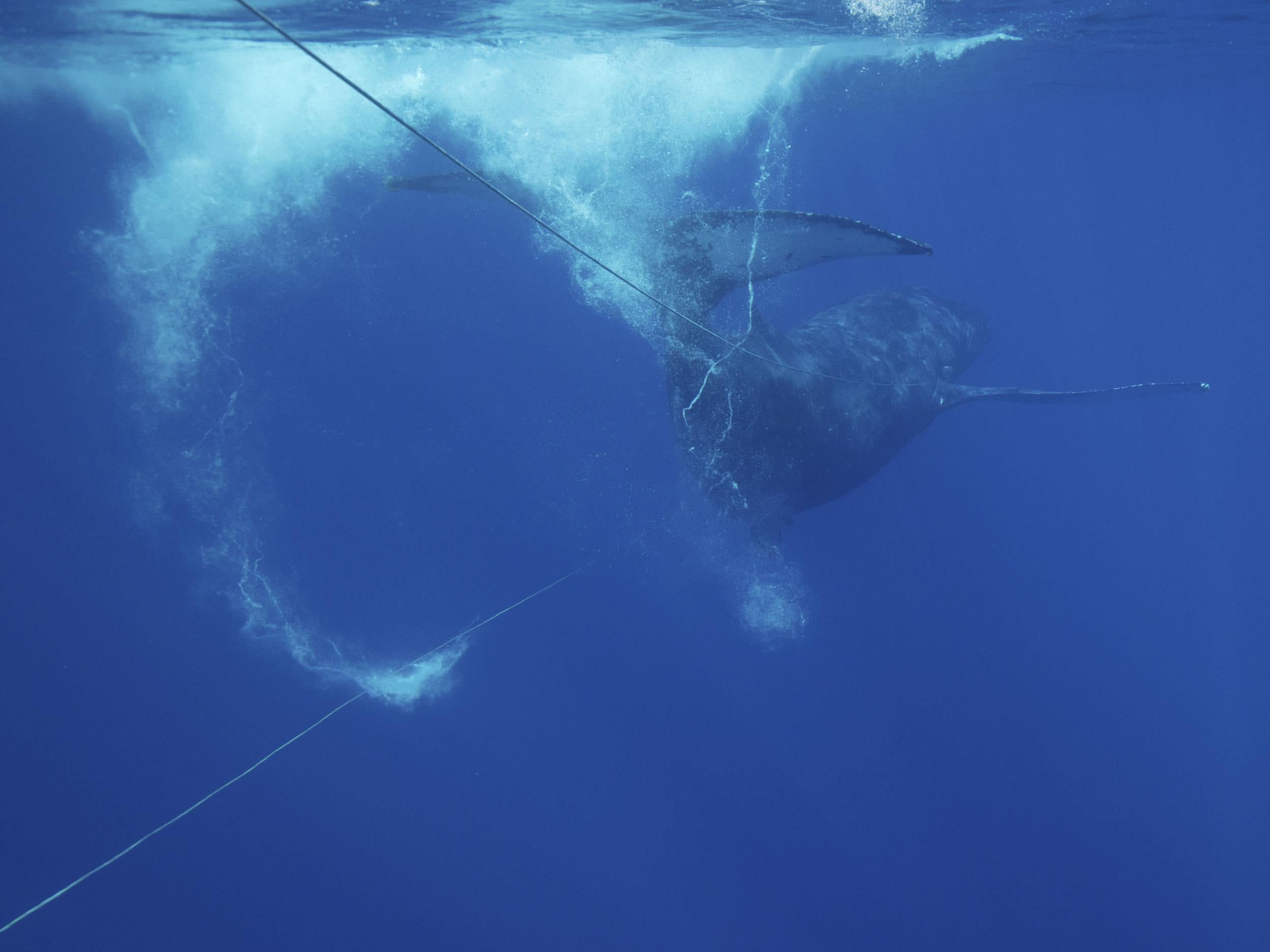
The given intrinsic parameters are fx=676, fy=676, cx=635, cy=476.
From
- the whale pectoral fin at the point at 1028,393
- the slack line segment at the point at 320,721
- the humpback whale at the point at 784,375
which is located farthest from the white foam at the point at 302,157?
the whale pectoral fin at the point at 1028,393

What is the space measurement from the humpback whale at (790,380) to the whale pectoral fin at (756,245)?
1 cm

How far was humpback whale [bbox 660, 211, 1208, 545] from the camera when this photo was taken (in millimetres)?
7836

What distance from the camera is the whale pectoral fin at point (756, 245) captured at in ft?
24.2

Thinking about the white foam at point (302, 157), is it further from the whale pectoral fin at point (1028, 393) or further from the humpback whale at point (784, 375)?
the whale pectoral fin at point (1028, 393)

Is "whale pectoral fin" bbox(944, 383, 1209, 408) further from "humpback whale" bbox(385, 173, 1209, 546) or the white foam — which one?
the white foam

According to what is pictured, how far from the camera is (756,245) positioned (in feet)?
25.9

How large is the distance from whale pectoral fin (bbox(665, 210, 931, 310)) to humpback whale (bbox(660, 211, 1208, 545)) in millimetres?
14

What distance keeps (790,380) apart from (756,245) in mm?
2170

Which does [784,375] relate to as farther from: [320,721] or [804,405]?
[320,721]

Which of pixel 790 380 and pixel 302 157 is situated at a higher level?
pixel 302 157

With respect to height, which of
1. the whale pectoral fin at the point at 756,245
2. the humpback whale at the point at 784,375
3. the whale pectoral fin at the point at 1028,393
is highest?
the whale pectoral fin at the point at 756,245

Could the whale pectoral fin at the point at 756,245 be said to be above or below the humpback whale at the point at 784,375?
above

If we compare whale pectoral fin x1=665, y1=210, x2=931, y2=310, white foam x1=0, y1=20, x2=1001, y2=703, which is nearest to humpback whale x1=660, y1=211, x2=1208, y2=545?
whale pectoral fin x1=665, y1=210, x2=931, y2=310

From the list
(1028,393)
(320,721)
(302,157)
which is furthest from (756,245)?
(302,157)
